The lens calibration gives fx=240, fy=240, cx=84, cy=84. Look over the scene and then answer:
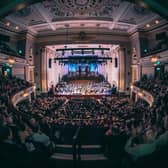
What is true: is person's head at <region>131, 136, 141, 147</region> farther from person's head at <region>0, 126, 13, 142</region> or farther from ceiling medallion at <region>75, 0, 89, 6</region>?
ceiling medallion at <region>75, 0, 89, 6</region>

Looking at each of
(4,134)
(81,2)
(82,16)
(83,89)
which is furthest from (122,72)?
(4,134)

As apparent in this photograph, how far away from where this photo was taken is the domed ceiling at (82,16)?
50.0ft

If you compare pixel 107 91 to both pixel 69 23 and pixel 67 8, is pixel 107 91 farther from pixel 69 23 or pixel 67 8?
pixel 67 8

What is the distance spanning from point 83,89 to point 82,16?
12.4 meters

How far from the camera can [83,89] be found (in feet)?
95.0

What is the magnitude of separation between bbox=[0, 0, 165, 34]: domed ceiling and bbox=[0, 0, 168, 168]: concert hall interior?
0.07 metres

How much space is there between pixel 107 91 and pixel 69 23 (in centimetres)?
1097

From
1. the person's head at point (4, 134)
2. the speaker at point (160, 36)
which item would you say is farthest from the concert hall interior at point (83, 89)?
the speaker at point (160, 36)

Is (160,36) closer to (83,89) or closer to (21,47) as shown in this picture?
(83,89)

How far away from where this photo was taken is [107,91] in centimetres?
2828

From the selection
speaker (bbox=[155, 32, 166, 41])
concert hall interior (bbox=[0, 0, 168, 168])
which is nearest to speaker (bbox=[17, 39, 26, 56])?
concert hall interior (bbox=[0, 0, 168, 168])

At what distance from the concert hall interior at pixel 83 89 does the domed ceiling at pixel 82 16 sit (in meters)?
0.07

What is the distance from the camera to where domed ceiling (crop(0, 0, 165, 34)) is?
15.2m

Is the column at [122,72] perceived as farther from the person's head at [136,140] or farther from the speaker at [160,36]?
the person's head at [136,140]
